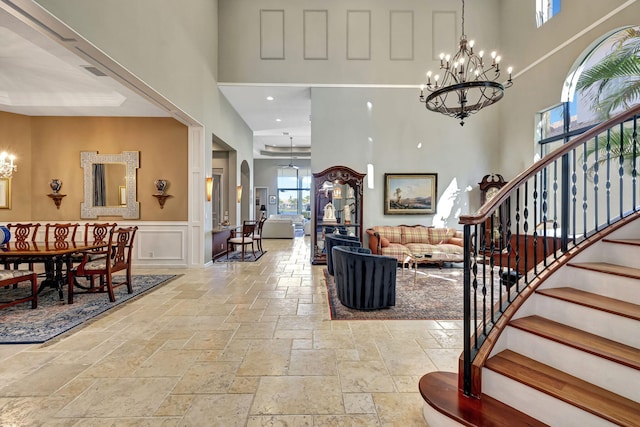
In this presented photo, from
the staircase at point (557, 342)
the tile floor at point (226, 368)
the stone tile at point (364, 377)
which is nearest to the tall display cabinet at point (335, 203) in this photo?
the tile floor at point (226, 368)

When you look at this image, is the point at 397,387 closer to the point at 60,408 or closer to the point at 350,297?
the point at 350,297

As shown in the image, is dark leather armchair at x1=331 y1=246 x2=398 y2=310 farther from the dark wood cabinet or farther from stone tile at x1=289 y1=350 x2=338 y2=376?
the dark wood cabinet

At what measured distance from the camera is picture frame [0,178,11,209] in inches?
215

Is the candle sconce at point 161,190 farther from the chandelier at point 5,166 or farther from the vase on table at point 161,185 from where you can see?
the chandelier at point 5,166

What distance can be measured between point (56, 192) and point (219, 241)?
326 cm

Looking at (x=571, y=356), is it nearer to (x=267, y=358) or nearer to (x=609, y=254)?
(x=609, y=254)

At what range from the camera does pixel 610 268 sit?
6.53 feet

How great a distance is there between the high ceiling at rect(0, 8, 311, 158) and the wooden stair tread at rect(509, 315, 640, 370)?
456 centimetres

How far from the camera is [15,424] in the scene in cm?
168

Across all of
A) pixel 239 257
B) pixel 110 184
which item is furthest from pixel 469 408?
pixel 110 184

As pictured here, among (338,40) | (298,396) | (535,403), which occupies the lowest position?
(298,396)

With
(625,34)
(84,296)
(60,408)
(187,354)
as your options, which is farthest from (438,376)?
(625,34)

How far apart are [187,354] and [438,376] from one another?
6.66 ft

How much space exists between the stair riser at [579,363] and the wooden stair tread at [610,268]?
2.32 ft
